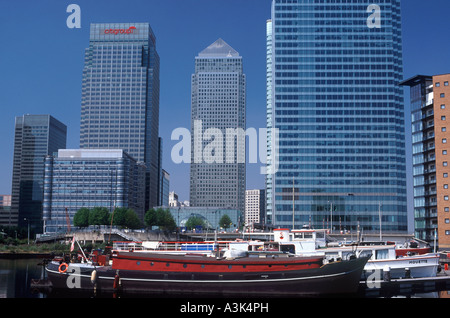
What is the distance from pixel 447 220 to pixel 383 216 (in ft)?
161

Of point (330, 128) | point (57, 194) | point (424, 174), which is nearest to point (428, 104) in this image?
point (424, 174)

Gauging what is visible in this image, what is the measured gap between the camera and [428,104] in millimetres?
96938

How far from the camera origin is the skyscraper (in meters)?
89.0

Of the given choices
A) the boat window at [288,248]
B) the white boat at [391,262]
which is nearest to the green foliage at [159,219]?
the boat window at [288,248]

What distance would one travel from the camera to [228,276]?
40656 millimetres

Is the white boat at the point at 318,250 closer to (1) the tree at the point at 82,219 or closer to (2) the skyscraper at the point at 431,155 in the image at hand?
(2) the skyscraper at the point at 431,155

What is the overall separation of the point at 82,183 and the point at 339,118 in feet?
313

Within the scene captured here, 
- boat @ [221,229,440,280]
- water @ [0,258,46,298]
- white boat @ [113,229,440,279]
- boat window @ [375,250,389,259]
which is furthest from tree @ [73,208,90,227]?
boat window @ [375,250,389,259]

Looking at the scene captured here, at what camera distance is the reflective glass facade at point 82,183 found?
170 metres

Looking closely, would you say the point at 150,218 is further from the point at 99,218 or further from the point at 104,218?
the point at 99,218

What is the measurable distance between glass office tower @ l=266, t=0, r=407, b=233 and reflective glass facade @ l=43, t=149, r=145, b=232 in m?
63.6

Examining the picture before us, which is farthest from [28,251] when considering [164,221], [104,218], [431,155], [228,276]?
[431,155]

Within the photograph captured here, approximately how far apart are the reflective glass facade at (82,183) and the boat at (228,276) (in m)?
131
